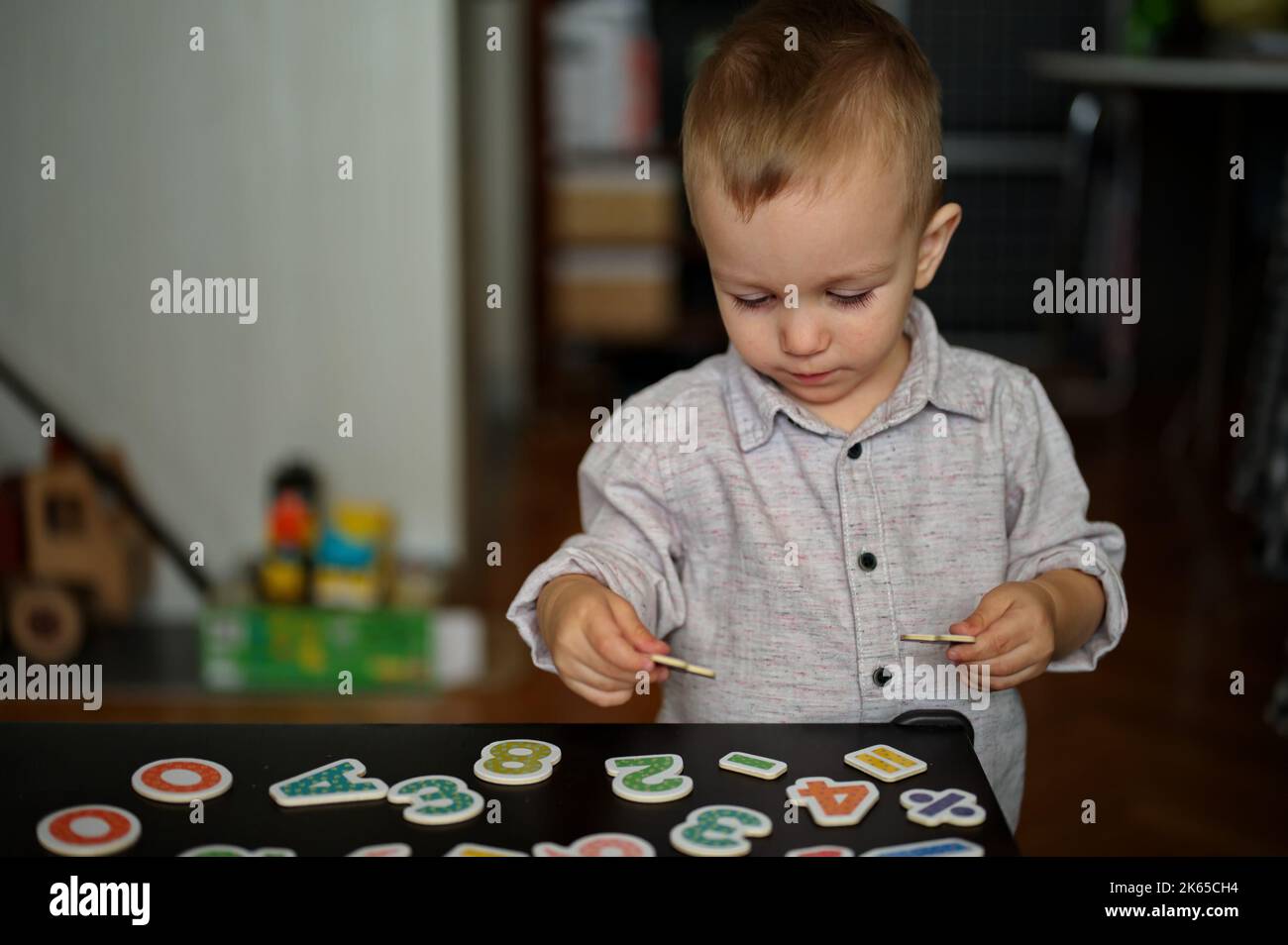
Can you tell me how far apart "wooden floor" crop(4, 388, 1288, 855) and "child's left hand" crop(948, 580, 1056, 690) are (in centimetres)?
83

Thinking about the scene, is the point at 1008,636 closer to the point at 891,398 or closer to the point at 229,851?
the point at 891,398

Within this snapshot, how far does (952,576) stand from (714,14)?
9.72 feet

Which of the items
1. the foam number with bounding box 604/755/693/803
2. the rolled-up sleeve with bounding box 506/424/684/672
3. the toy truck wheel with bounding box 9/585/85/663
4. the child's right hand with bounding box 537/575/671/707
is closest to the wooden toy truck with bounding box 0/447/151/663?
the toy truck wheel with bounding box 9/585/85/663

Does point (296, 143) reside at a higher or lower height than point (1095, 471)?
higher

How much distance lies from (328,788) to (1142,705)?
5.38ft

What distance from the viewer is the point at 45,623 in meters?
2.25

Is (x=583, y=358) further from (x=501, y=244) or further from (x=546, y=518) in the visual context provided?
(x=546, y=518)

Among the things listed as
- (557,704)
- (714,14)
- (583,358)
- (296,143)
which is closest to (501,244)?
(583,358)

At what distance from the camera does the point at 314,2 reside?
88.0 inches

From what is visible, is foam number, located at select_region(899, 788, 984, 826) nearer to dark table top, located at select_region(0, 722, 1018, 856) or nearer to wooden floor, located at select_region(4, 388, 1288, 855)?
dark table top, located at select_region(0, 722, 1018, 856)

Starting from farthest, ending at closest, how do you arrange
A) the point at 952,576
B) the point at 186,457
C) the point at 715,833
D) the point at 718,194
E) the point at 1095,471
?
the point at 1095,471 < the point at 186,457 < the point at 952,576 < the point at 718,194 < the point at 715,833

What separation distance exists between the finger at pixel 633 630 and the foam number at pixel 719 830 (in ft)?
0.43

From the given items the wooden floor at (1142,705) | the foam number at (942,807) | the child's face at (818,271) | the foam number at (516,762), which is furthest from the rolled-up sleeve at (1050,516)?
the wooden floor at (1142,705)

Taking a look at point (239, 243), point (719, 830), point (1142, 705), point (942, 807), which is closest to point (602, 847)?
point (719, 830)
